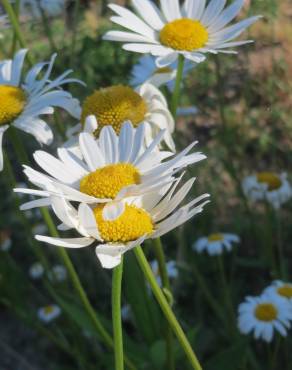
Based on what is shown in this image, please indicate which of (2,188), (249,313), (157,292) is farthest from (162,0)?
(2,188)

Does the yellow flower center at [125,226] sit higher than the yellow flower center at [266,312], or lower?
higher

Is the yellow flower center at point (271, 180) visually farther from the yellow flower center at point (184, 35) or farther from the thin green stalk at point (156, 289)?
the thin green stalk at point (156, 289)

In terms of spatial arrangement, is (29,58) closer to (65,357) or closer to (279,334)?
(279,334)

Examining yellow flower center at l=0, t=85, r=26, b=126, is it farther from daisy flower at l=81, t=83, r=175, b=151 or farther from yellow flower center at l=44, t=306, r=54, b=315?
yellow flower center at l=44, t=306, r=54, b=315

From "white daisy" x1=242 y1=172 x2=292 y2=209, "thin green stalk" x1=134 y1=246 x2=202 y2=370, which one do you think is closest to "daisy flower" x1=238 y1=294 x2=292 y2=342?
"white daisy" x1=242 y1=172 x2=292 y2=209

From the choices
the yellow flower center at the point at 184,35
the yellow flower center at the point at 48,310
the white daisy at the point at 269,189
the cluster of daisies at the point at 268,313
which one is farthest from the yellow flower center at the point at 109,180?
the yellow flower center at the point at 48,310
